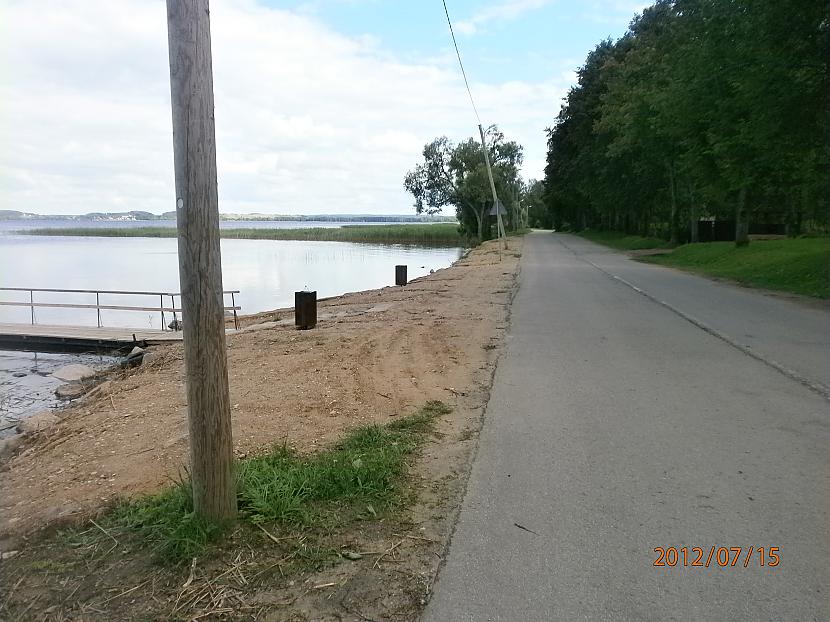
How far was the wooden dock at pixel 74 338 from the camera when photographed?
58.0 ft

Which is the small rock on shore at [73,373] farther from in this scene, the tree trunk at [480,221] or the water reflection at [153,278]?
the tree trunk at [480,221]

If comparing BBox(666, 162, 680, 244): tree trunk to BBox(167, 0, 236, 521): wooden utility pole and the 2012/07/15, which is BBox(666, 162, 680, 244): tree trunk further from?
BBox(167, 0, 236, 521): wooden utility pole

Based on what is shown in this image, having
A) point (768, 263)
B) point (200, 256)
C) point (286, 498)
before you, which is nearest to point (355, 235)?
point (768, 263)

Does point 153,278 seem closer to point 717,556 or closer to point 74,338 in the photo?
point 74,338

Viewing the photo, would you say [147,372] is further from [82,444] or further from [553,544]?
[553,544]

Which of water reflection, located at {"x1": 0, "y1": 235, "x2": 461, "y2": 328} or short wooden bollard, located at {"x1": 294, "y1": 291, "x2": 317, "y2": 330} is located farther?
water reflection, located at {"x1": 0, "y1": 235, "x2": 461, "y2": 328}

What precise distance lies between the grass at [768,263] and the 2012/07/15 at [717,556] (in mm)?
14164

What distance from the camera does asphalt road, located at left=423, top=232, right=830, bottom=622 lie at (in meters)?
3.13

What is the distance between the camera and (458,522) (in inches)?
153

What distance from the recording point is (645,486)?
4.41m

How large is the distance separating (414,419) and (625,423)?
6.27ft

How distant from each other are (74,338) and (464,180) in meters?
57.3

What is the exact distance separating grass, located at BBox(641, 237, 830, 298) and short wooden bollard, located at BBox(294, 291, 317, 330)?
470 inches

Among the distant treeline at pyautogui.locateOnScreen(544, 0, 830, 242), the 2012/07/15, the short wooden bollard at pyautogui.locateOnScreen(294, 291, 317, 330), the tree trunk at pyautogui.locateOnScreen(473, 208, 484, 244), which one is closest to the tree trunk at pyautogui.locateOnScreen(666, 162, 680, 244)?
the distant treeline at pyautogui.locateOnScreen(544, 0, 830, 242)
